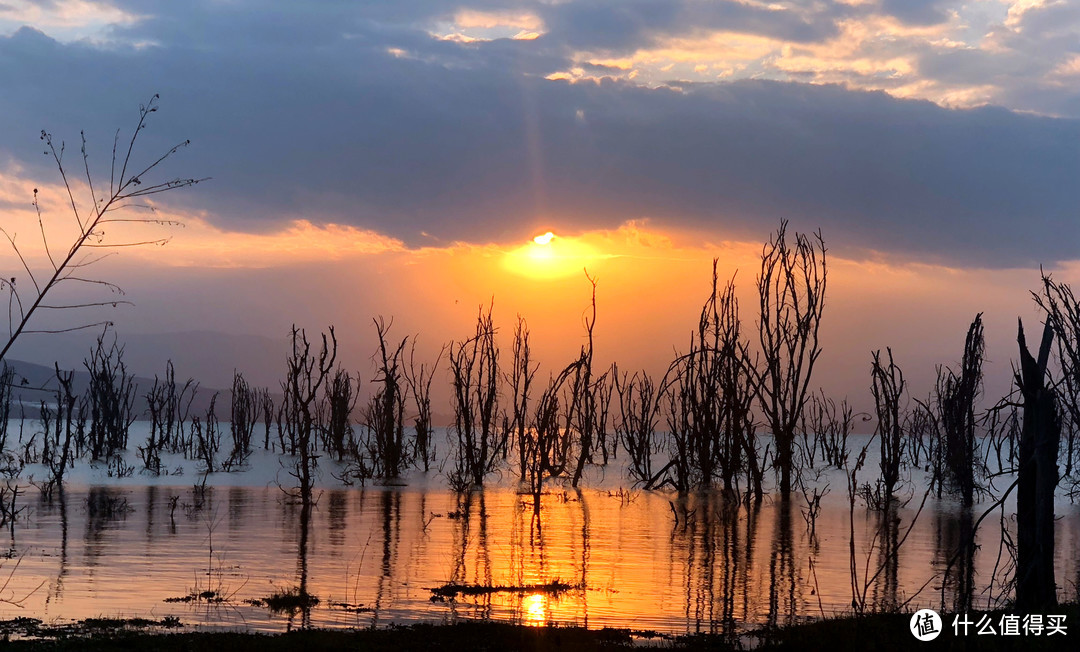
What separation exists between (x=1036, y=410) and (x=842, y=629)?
2.87 metres

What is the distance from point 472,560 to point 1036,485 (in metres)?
10.3

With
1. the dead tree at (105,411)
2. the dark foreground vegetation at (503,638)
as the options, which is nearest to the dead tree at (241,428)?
the dead tree at (105,411)

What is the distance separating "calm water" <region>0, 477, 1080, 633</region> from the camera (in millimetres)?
12414

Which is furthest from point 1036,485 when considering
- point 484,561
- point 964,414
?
point 964,414

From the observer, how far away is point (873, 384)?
31.2m

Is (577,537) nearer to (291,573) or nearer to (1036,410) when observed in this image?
(291,573)

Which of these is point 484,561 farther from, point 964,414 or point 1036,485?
point 964,414

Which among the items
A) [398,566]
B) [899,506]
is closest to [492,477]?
[899,506]

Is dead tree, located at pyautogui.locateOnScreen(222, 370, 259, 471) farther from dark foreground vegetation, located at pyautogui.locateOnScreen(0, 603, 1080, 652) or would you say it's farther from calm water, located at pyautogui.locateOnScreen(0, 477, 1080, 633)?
dark foreground vegetation, located at pyautogui.locateOnScreen(0, 603, 1080, 652)

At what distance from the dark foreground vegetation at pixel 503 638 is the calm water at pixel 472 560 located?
797 mm

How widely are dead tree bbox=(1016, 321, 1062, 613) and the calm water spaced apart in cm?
58

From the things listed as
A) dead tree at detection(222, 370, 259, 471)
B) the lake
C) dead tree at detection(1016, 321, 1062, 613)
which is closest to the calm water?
the lake

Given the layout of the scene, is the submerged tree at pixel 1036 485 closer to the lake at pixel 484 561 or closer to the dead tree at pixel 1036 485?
the dead tree at pixel 1036 485

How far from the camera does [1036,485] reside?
973 cm
